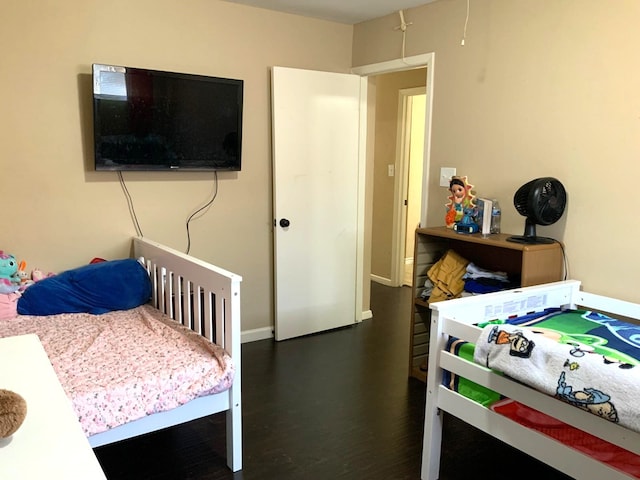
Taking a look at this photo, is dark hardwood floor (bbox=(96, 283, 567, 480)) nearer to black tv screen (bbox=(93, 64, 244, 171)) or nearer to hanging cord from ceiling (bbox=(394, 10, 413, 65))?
black tv screen (bbox=(93, 64, 244, 171))

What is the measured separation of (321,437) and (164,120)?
197cm

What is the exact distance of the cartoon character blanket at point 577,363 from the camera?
1329mm

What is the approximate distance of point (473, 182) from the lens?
9.56ft

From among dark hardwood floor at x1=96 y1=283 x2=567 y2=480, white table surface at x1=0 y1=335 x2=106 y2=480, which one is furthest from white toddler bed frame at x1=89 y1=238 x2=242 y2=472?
white table surface at x1=0 y1=335 x2=106 y2=480

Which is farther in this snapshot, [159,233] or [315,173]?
[315,173]

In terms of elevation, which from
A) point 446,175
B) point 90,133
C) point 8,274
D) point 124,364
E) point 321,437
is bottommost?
point 321,437

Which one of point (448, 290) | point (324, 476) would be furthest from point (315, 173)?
point (324, 476)

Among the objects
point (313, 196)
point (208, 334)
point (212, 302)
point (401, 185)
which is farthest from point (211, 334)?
point (401, 185)

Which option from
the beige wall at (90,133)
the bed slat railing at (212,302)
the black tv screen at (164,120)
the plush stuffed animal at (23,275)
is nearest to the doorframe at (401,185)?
the beige wall at (90,133)

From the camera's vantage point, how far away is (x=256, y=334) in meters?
3.59

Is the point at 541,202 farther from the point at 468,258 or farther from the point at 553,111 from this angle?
the point at 468,258

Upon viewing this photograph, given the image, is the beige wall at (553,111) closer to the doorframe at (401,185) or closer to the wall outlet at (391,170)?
the doorframe at (401,185)

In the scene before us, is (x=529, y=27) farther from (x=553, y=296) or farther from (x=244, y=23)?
(x=244, y=23)

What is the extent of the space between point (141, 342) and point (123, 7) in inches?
76.1
